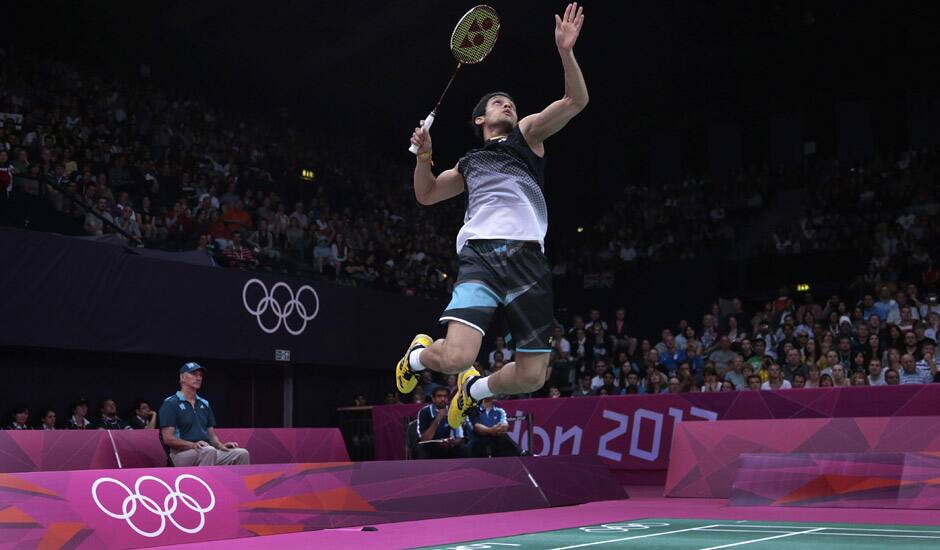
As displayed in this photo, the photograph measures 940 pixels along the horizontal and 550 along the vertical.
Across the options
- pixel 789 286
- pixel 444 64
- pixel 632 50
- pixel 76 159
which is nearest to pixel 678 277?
pixel 789 286

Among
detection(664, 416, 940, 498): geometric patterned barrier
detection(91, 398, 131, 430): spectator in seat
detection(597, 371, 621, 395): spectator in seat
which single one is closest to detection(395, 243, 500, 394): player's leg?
detection(664, 416, 940, 498): geometric patterned barrier

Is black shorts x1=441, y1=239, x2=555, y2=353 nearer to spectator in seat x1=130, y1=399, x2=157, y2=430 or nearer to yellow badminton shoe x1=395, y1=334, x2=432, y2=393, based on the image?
yellow badminton shoe x1=395, y1=334, x2=432, y2=393

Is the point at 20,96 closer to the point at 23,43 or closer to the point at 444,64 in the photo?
the point at 23,43

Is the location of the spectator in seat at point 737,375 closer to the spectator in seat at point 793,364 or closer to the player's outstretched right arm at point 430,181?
the spectator in seat at point 793,364

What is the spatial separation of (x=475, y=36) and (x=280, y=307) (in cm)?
1269

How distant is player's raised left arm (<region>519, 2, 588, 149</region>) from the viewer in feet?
20.6

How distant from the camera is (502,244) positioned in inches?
260

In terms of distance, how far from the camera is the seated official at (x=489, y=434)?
13.6m

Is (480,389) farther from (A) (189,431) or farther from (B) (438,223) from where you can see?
(B) (438,223)

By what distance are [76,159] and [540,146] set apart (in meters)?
13.9

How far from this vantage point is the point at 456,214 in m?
28.4

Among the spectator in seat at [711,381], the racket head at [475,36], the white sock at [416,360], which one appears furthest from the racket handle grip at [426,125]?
the spectator in seat at [711,381]

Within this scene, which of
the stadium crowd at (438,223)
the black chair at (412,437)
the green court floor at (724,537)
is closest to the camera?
the green court floor at (724,537)

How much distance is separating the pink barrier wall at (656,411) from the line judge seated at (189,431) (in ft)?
22.2
